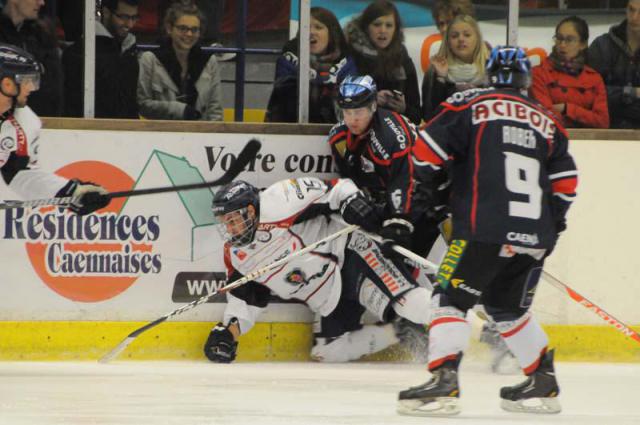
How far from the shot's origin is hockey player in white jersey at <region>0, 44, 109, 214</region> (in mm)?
5031

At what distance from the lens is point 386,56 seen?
5.51m

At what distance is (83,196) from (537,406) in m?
2.14

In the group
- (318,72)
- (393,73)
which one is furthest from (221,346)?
(393,73)

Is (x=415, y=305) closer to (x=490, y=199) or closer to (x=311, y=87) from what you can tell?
(x=311, y=87)

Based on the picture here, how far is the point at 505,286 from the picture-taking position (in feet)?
12.9

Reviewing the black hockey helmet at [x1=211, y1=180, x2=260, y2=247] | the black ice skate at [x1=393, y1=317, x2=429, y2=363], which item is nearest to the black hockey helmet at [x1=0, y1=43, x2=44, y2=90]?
the black hockey helmet at [x1=211, y1=180, x2=260, y2=247]

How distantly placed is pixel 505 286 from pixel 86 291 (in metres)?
2.14

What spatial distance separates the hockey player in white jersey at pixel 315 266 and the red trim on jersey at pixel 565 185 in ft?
4.12

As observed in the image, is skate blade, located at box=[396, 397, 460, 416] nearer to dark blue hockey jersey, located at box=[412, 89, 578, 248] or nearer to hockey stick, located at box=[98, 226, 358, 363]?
dark blue hockey jersey, located at box=[412, 89, 578, 248]

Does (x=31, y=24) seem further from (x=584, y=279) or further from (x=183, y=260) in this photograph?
(x=584, y=279)

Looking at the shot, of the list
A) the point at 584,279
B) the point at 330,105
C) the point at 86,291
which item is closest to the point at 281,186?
the point at 330,105

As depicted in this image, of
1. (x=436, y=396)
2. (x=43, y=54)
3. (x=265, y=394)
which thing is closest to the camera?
(x=436, y=396)

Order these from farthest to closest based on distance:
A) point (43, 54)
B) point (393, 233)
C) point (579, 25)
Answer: point (579, 25)
point (43, 54)
point (393, 233)

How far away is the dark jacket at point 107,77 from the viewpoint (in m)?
5.32
